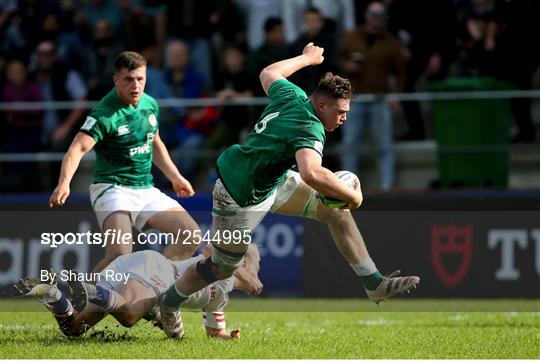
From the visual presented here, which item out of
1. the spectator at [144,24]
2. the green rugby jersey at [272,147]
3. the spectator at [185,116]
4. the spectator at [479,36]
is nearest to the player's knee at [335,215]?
the green rugby jersey at [272,147]

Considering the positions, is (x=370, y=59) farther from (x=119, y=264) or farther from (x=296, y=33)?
(x=119, y=264)

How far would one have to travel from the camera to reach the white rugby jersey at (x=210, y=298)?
9.58 m

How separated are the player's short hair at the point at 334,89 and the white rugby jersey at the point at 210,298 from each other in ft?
5.60

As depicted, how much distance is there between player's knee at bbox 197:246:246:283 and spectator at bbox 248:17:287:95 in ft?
22.7

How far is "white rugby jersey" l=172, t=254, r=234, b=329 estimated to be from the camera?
9.58m

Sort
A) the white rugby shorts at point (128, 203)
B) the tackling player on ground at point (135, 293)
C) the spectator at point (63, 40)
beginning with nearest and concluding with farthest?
the tackling player on ground at point (135, 293), the white rugby shorts at point (128, 203), the spectator at point (63, 40)

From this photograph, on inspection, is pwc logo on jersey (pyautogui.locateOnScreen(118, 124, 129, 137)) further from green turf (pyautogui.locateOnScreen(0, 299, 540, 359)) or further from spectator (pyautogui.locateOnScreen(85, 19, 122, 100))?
spectator (pyautogui.locateOnScreen(85, 19, 122, 100))

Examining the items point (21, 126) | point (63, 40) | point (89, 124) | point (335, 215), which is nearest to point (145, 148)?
point (89, 124)

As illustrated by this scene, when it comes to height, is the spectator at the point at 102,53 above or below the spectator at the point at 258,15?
below

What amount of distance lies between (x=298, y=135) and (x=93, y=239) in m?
3.44

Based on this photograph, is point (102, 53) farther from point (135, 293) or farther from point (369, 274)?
point (369, 274)

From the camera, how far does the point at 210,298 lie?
9.66 metres

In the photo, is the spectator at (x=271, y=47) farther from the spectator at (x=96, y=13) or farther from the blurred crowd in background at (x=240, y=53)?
the spectator at (x=96, y=13)

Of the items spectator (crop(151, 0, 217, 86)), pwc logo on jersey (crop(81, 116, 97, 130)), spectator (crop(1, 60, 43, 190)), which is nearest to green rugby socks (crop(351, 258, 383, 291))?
pwc logo on jersey (crop(81, 116, 97, 130))
